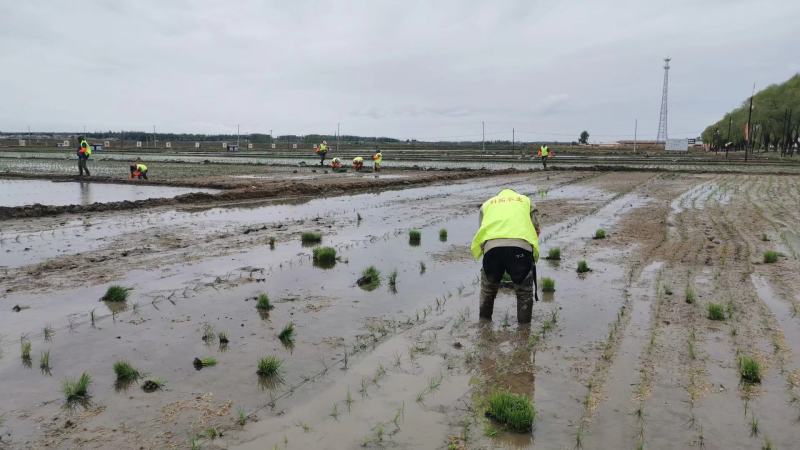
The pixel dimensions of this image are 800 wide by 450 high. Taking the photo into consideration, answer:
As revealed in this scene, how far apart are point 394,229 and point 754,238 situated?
786cm

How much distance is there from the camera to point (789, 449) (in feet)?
12.7

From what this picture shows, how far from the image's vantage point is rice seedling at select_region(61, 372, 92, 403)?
4578 mm

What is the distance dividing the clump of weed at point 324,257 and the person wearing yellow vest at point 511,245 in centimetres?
373

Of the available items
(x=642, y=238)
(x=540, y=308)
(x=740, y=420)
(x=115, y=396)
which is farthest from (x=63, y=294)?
(x=642, y=238)

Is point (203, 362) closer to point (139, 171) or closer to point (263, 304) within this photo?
point (263, 304)

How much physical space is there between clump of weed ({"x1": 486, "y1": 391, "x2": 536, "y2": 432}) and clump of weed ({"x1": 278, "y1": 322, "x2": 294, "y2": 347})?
7.75 ft

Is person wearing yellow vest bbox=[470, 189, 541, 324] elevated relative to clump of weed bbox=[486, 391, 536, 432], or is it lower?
elevated

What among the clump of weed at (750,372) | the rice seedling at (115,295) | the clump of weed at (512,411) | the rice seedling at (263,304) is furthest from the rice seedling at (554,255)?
the rice seedling at (115,295)

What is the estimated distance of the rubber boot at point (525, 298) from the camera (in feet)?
20.9

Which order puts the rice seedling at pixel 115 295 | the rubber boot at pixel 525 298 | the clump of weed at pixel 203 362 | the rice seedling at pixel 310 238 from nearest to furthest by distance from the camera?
the clump of weed at pixel 203 362, the rubber boot at pixel 525 298, the rice seedling at pixel 115 295, the rice seedling at pixel 310 238

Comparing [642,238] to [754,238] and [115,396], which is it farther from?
[115,396]

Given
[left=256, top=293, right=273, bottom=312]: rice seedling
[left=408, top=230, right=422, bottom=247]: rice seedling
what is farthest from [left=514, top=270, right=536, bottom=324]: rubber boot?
[left=408, top=230, right=422, bottom=247]: rice seedling

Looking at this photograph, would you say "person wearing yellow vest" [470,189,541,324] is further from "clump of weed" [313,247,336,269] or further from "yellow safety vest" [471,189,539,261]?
"clump of weed" [313,247,336,269]

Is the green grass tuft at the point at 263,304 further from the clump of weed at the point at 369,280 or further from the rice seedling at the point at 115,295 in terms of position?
the rice seedling at the point at 115,295
